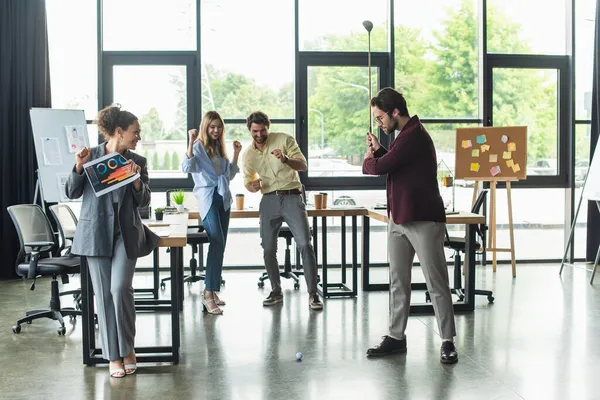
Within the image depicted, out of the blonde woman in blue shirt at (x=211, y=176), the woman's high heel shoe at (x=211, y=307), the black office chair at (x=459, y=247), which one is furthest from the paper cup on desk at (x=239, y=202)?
the black office chair at (x=459, y=247)

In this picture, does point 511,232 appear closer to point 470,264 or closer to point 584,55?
point 470,264

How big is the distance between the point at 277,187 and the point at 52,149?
8.79ft

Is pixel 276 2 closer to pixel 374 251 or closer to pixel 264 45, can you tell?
pixel 264 45

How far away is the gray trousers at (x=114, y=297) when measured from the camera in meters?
3.87

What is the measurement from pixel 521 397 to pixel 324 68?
4947 millimetres

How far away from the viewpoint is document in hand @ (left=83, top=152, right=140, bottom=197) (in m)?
3.74

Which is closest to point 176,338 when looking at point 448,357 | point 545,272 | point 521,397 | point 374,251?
point 448,357

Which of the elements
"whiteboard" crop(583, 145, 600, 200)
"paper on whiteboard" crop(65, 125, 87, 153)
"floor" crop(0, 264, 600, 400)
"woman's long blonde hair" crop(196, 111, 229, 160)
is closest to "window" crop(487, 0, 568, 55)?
"whiteboard" crop(583, 145, 600, 200)

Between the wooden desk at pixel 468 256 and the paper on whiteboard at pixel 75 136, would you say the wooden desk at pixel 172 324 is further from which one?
the paper on whiteboard at pixel 75 136

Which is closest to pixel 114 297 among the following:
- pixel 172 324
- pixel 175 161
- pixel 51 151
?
pixel 172 324

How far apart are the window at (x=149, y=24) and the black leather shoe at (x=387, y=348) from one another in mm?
4420

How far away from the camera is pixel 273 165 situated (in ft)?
18.7

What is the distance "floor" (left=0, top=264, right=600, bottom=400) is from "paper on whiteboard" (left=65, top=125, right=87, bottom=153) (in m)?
1.61

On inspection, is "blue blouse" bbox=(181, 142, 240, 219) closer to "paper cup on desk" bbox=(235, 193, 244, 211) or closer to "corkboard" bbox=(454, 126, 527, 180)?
"paper cup on desk" bbox=(235, 193, 244, 211)
